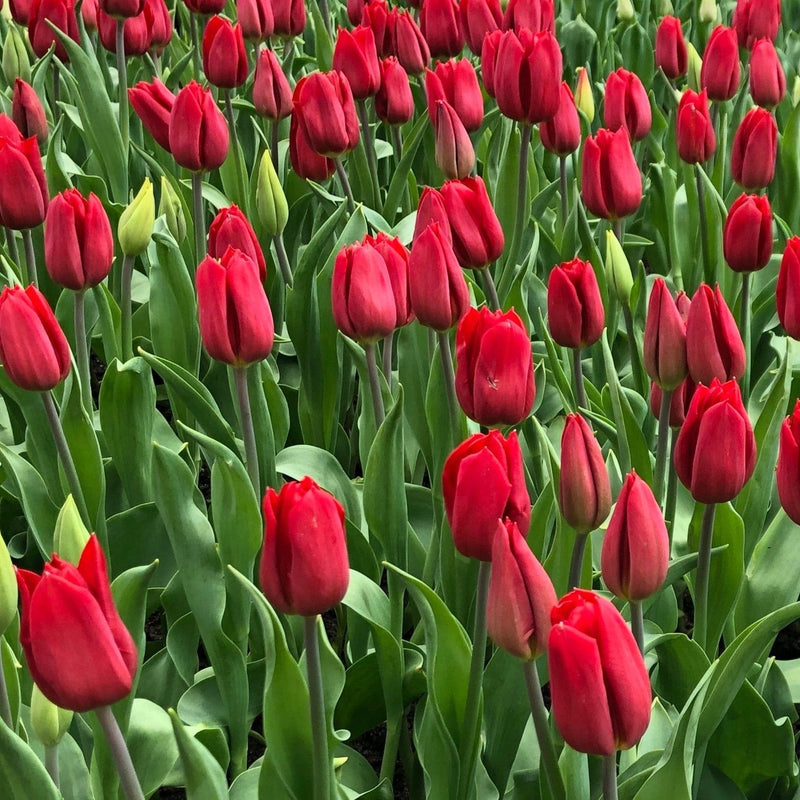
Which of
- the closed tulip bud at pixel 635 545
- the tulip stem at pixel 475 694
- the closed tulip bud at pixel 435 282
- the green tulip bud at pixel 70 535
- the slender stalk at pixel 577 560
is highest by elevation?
the closed tulip bud at pixel 435 282

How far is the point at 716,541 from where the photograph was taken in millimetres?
1185

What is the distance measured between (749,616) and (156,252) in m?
0.87

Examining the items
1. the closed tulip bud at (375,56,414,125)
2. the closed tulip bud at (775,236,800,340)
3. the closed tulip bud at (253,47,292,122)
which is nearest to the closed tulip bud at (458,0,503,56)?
the closed tulip bud at (375,56,414,125)

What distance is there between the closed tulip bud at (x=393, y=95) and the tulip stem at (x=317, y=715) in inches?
44.2

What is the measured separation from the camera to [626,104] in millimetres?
1760

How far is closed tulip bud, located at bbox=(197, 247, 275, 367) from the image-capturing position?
3.36 feet

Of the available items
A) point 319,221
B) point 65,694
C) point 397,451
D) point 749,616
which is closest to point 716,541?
point 749,616

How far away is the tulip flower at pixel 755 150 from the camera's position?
1.49 metres

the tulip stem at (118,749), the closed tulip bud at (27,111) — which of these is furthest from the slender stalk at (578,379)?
the closed tulip bud at (27,111)

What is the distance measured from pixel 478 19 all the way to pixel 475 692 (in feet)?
4.43

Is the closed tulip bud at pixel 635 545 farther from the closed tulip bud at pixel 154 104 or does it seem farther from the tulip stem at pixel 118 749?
the closed tulip bud at pixel 154 104

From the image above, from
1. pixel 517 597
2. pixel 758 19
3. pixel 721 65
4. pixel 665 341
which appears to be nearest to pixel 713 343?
pixel 665 341

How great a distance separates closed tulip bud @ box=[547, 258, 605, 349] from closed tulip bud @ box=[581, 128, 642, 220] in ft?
0.94

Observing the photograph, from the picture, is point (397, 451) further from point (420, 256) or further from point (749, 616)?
point (749, 616)
